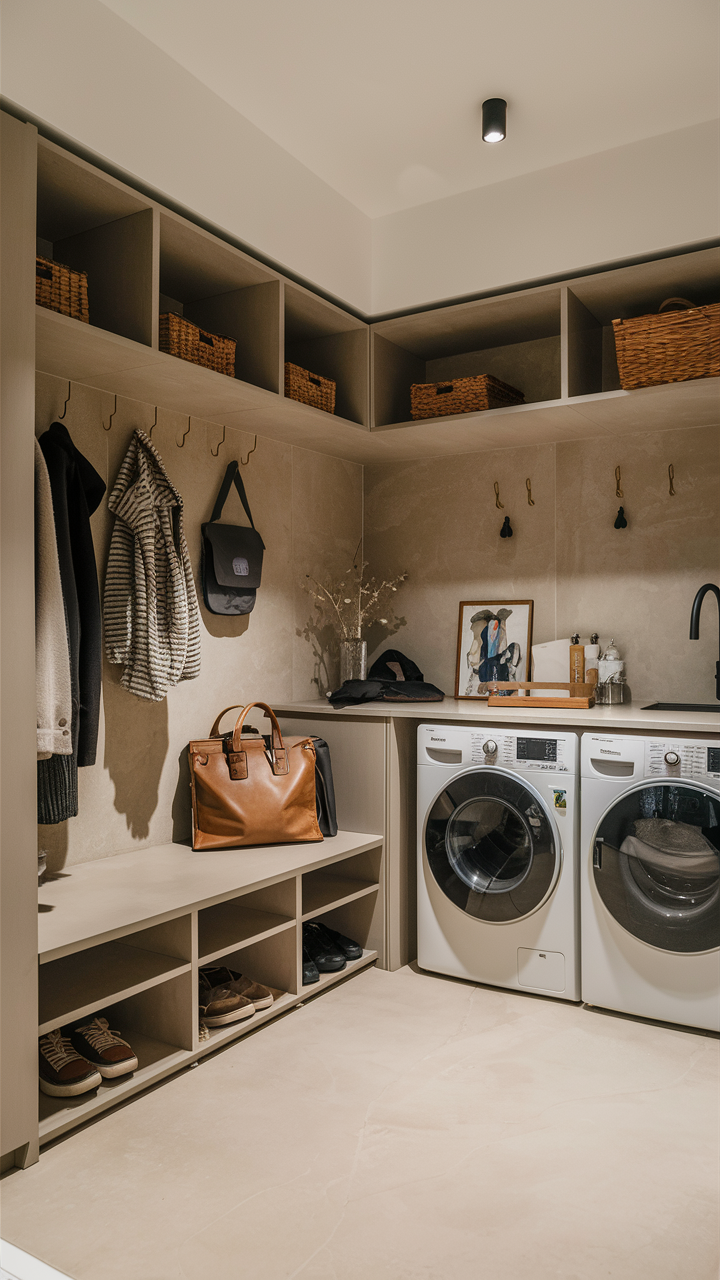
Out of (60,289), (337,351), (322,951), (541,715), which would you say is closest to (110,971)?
(322,951)

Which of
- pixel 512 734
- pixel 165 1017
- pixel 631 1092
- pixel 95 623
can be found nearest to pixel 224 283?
pixel 95 623

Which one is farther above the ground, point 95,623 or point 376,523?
point 376,523

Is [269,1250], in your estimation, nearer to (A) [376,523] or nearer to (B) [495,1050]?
(B) [495,1050]

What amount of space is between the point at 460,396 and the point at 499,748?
1.31 metres

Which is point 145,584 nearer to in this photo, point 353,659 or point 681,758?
point 353,659

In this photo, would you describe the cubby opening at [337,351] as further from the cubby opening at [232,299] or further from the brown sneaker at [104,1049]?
the brown sneaker at [104,1049]

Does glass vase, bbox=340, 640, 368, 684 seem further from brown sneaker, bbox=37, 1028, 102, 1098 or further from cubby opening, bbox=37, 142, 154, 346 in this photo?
brown sneaker, bbox=37, 1028, 102, 1098

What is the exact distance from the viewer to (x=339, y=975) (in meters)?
2.94

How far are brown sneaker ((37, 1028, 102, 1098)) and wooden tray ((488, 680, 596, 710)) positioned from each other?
1738 mm

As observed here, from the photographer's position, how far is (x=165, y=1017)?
2430 millimetres

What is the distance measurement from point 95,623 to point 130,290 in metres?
0.94

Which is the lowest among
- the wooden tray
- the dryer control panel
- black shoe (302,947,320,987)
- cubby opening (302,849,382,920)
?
black shoe (302,947,320,987)

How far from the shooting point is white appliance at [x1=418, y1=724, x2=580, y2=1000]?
9.16ft

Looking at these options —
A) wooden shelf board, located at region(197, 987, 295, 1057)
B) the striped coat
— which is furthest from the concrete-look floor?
the striped coat
